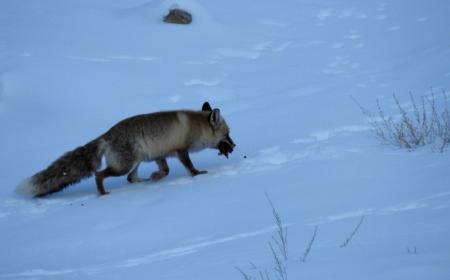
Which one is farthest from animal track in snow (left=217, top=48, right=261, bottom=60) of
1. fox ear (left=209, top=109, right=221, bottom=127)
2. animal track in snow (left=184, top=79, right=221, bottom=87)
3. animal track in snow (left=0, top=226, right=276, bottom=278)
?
animal track in snow (left=0, top=226, right=276, bottom=278)

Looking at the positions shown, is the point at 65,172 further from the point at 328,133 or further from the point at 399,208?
the point at 399,208

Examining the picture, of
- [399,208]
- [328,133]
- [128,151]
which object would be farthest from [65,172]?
[399,208]

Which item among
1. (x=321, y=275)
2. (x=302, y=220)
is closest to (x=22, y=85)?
(x=302, y=220)

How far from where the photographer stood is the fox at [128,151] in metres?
8.66

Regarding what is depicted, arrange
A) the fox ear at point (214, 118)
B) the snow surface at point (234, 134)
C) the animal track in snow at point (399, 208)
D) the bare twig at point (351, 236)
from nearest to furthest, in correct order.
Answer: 1. the bare twig at point (351, 236)
2. the snow surface at point (234, 134)
3. the animal track in snow at point (399, 208)
4. the fox ear at point (214, 118)

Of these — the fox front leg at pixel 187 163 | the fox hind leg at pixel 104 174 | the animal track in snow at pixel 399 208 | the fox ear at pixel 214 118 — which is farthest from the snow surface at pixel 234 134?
the fox ear at pixel 214 118

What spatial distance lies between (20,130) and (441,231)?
985cm

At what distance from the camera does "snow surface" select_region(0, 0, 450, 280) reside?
492cm

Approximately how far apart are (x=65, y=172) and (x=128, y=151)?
41.0 inches

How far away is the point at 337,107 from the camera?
37.5 feet

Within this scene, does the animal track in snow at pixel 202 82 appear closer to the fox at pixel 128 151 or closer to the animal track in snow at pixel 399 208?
the fox at pixel 128 151

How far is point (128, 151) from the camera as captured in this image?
8.77m

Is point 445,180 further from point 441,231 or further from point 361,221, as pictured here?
point 441,231

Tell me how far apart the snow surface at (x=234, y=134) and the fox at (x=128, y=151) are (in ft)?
0.96
